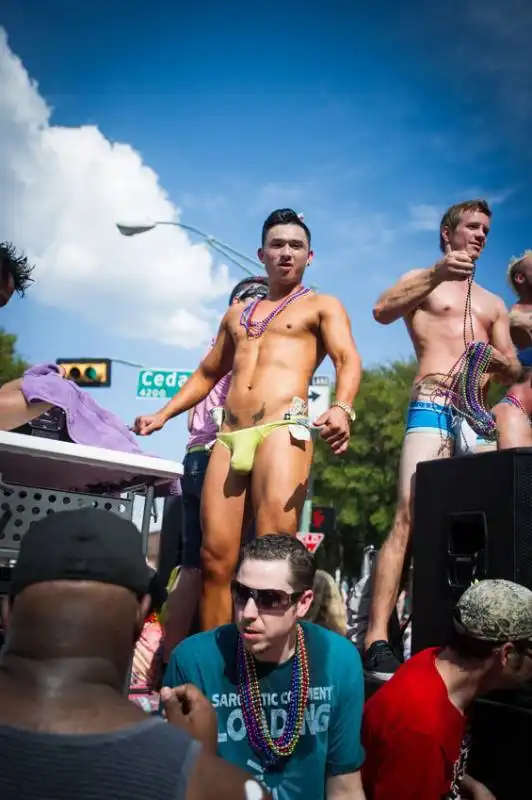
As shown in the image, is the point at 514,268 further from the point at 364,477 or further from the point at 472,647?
the point at 364,477

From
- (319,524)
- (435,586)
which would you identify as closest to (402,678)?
(435,586)

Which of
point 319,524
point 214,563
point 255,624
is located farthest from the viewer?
point 319,524

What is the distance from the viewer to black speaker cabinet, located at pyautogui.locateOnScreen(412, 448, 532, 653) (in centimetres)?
278

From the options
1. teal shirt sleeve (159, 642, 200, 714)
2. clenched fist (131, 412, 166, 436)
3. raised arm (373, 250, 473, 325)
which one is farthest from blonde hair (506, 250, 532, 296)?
teal shirt sleeve (159, 642, 200, 714)

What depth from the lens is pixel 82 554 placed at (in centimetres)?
120

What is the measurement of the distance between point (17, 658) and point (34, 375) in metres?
1.77

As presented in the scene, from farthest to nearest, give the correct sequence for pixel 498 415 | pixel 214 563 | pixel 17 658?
pixel 498 415, pixel 214 563, pixel 17 658

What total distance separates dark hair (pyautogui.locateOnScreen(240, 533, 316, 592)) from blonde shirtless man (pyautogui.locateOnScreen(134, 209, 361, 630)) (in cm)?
85

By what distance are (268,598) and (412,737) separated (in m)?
0.57

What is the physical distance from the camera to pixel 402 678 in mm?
2375

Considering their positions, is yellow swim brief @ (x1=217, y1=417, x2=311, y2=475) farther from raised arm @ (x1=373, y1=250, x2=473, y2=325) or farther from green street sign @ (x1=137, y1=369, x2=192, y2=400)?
green street sign @ (x1=137, y1=369, x2=192, y2=400)

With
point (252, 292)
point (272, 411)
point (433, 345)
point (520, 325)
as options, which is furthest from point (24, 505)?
point (520, 325)

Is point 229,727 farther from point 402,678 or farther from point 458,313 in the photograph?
point 458,313

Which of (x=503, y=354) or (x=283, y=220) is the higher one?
(x=283, y=220)
